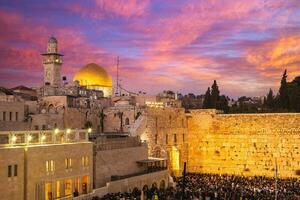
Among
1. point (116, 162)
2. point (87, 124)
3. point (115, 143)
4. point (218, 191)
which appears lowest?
point (218, 191)

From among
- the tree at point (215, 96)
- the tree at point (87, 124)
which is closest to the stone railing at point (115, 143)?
the tree at point (87, 124)

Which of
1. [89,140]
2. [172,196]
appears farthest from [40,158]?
[172,196]

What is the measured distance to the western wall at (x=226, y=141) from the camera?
37031 mm

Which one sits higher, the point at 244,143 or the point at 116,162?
the point at 244,143

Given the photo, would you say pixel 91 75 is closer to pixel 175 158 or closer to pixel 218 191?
pixel 175 158

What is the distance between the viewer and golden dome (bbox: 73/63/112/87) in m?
47.3

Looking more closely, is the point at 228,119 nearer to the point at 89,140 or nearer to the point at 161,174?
the point at 161,174

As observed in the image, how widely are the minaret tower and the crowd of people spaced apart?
18627 mm

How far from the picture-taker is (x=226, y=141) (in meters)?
39.9

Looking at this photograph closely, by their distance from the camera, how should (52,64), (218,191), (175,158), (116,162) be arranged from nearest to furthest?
(218,191) → (116,162) → (175,158) → (52,64)

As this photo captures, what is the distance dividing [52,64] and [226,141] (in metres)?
18.4

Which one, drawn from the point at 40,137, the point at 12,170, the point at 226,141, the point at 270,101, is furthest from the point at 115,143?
the point at 270,101

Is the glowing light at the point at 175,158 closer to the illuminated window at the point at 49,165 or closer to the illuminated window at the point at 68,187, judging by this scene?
the illuminated window at the point at 68,187

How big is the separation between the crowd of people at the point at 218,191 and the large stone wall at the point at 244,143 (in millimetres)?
3962
